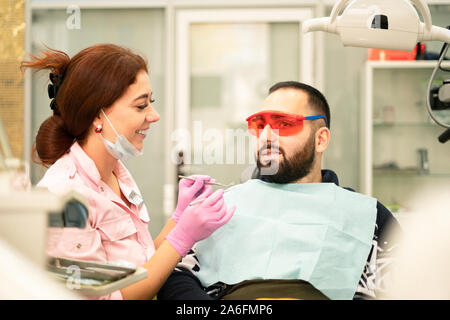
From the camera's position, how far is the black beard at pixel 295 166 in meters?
1.37

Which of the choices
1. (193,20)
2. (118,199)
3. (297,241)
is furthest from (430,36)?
(193,20)

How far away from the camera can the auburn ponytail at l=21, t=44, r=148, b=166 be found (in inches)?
41.1

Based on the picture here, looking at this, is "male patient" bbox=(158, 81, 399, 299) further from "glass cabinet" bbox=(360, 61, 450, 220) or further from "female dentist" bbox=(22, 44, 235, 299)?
"glass cabinet" bbox=(360, 61, 450, 220)

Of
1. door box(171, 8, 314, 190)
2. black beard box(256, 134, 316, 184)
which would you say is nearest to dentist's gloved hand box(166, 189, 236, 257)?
black beard box(256, 134, 316, 184)

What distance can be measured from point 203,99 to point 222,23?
0.53 m

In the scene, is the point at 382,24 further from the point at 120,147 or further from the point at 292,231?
the point at 120,147

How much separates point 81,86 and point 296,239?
2.39 ft

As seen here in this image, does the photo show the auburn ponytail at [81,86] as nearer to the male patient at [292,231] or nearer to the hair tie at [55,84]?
the hair tie at [55,84]

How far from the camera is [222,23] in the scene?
2836mm

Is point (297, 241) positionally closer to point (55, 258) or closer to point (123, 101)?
point (123, 101)

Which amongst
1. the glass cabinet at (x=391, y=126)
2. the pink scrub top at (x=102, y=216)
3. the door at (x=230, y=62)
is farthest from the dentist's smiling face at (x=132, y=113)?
the glass cabinet at (x=391, y=126)

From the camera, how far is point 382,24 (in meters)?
0.99

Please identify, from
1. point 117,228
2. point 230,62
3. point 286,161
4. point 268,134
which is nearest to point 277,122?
point 268,134

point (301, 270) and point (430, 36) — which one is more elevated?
point (430, 36)
